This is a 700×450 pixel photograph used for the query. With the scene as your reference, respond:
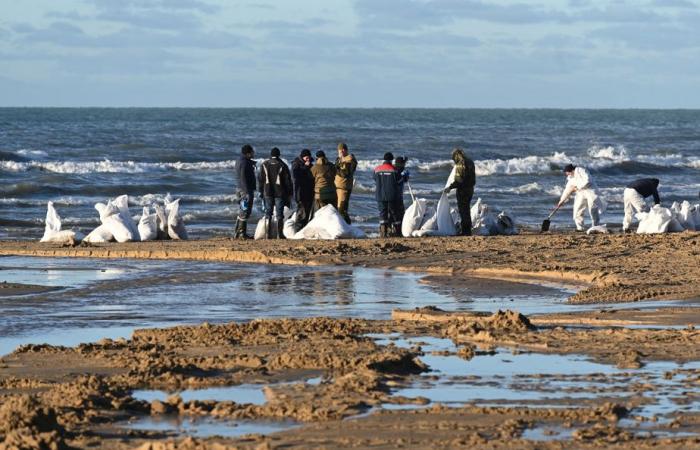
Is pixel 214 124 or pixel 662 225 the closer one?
pixel 662 225

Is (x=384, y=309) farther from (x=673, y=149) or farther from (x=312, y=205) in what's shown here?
(x=673, y=149)

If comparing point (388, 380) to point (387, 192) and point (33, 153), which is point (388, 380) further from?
point (33, 153)

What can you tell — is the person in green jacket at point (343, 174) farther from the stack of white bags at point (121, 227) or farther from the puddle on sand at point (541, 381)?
the puddle on sand at point (541, 381)

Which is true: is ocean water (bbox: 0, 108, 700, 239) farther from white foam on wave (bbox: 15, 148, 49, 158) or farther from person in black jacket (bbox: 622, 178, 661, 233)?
person in black jacket (bbox: 622, 178, 661, 233)

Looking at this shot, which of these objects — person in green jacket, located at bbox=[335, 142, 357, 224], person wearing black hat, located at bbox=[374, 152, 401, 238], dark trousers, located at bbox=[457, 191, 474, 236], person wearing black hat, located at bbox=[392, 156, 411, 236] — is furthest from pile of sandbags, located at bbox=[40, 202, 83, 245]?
dark trousers, located at bbox=[457, 191, 474, 236]

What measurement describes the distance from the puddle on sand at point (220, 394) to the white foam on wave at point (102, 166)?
→ 31.8 m

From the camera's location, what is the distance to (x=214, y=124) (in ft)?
264

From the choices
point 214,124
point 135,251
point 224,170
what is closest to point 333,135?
point 214,124

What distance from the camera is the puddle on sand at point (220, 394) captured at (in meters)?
7.23

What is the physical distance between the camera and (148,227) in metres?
19.2

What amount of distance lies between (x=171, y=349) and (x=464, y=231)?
35.3 feet

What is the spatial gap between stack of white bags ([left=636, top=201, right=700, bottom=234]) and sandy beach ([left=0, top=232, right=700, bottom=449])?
6.72m

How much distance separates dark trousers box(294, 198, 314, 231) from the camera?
18.7 metres

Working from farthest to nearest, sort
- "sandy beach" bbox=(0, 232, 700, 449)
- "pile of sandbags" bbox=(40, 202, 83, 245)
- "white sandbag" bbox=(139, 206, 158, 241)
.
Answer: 1. "white sandbag" bbox=(139, 206, 158, 241)
2. "pile of sandbags" bbox=(40, 202, 83, 245)
3. "sandy beach" bbox=(0, 232, 700, 449)
